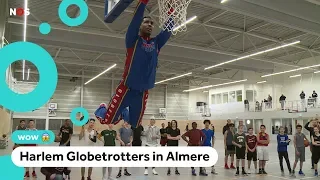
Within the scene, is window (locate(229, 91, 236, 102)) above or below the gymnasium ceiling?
below

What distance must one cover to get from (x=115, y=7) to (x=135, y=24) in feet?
2.75

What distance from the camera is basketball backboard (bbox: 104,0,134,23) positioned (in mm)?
4457

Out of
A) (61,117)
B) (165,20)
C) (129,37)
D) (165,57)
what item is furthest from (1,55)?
(61,117)

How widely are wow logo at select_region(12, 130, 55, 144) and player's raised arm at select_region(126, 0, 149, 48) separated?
14.1ft

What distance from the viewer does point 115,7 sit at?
4.59 metres

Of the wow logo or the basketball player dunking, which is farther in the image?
the wow logo

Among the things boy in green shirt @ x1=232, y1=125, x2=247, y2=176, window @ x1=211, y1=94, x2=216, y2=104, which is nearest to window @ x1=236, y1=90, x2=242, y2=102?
window @ x1=211, y1=94, x2=216, y2=104

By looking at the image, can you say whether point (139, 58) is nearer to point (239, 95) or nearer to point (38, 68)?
point (38, 68)

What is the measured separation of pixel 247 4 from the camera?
1230 cm

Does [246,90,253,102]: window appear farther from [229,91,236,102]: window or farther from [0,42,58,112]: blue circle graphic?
[0,42,58,112]: blue circle graphic

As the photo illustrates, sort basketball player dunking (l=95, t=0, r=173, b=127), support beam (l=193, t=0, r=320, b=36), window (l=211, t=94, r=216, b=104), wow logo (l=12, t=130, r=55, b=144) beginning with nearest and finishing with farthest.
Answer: basketball player dunking (l=95, t=0, r=173, b=127), wow logo (l=12, t=130, r=55, b=144), support beam (l=193, t=0, r=320, b=36), window (l=211, t=94, r=216, b=104)

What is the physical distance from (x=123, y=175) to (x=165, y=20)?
5813 mm

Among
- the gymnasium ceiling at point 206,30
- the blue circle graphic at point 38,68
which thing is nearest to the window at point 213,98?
the gymnasium ceiling at point 206,30

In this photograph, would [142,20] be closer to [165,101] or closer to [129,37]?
[129,37]
